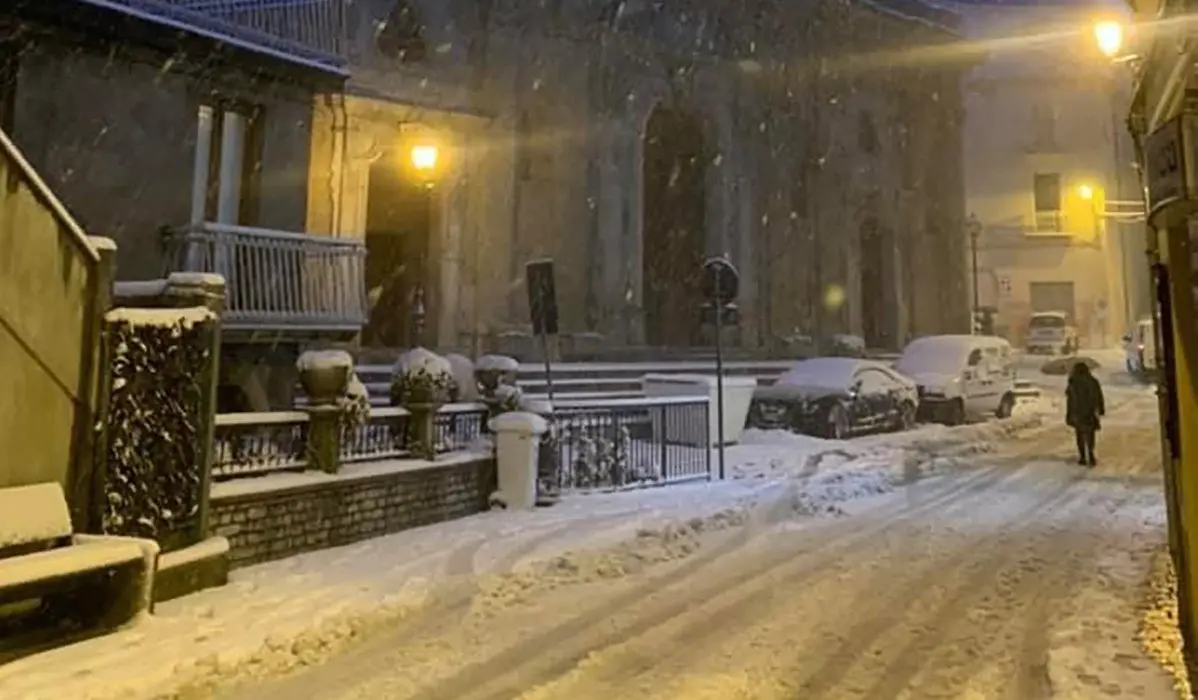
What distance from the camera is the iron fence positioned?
11.4 m

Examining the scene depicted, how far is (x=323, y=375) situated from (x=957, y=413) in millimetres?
16402

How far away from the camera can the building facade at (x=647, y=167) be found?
1875 cm

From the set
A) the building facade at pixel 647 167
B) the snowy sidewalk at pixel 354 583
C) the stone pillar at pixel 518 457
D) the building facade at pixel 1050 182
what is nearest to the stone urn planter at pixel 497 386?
the stone pillar at pixel 518 457

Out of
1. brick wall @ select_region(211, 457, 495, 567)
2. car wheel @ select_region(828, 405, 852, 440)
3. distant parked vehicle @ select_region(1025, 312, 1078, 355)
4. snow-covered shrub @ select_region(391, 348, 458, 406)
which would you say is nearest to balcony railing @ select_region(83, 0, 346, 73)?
snow-covered shrub @ select_region(391, 348, 458, 406)

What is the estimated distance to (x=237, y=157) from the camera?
43.9ft

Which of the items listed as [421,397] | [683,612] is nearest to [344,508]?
[421,397]

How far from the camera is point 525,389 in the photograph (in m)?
16.2

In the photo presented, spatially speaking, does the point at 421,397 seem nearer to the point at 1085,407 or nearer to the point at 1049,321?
the point at 1085,407

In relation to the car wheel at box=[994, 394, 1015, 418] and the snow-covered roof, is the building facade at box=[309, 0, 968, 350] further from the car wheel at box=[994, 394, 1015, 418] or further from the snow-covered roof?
the car wheel at box=[994, 394, 1015, 418]

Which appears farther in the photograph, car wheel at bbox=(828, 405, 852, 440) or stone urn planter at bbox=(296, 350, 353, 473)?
car wheel at bbox=(828, 405, 852, 440)

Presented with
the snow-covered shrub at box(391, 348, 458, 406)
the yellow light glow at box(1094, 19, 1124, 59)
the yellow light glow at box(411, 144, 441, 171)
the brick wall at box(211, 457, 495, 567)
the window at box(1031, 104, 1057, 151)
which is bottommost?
the brick wall at box(211, 457, 495, 567)

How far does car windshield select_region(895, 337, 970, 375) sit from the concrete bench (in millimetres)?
18774

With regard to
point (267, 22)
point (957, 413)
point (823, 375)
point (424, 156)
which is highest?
point (267, 22)

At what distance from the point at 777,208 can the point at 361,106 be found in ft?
43.3
